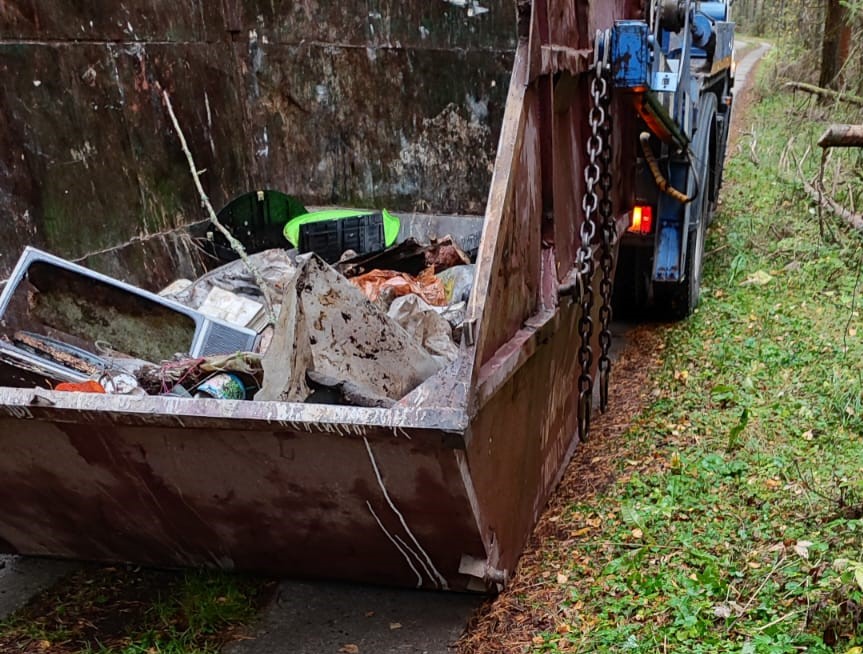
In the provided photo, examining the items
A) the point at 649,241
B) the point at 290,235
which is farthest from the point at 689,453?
the point at 290,235

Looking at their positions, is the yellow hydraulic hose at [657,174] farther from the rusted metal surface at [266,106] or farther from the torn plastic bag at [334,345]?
the torn plastic bag at [334,345]

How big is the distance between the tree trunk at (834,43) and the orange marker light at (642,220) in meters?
7.51

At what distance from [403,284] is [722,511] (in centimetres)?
182

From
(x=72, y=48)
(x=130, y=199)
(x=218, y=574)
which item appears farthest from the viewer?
(x=130, y=199)

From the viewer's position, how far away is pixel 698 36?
5.40m

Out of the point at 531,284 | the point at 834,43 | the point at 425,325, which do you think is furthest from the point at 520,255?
the point at 834,43

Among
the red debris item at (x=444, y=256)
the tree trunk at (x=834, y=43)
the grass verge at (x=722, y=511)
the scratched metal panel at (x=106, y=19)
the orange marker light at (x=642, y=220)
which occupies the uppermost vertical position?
the tree trunk at (x=834, y=43)

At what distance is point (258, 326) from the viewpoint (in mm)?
3873

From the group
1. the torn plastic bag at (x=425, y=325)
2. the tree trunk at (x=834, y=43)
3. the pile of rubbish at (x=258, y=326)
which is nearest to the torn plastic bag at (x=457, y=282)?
the pile of rubbish at (x=258, y=326)

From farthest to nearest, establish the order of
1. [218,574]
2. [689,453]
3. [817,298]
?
[817,298], [689,453], [218,574]

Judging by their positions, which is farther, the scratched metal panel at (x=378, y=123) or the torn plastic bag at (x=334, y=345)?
the scratched metal panel at (x=378, y=123)

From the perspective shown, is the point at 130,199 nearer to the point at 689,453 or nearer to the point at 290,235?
the point at 290,235

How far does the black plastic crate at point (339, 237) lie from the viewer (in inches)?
193

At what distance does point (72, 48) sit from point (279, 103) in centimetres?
138
